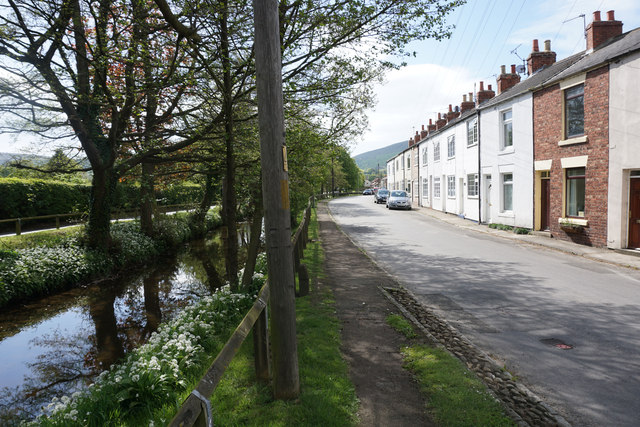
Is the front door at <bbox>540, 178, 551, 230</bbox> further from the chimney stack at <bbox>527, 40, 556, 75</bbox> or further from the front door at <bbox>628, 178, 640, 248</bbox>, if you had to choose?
the chimney stack at <bbox>527, 40, 556, 75</bbox>

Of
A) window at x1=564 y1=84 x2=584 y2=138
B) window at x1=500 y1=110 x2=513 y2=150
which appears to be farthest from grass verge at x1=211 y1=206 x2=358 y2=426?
window at x1=500 y1=110 x2=513 y2=150

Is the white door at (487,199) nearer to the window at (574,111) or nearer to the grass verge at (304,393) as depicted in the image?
the window at (574,111)

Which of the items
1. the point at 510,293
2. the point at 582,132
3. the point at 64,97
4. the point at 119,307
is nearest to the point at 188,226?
the point at 119,307

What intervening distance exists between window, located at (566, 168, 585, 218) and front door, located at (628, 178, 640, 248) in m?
2.07

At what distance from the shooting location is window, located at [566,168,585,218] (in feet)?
47.6

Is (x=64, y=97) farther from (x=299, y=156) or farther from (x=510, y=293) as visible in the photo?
(x=510, y=293)

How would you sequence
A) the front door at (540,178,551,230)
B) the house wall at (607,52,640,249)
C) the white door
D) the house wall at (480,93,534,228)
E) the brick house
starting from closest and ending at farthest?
the house wall at (607,52,640,249), the brick house, the front door at (540,178,551,230), the house wall at (480,93,534,228), the white door

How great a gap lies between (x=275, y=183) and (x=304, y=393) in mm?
2161

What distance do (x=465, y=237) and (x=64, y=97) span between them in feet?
50.2

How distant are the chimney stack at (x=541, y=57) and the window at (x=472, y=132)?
3.96 m

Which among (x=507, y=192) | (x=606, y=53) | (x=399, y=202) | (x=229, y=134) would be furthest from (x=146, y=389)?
(x=399, y=202)

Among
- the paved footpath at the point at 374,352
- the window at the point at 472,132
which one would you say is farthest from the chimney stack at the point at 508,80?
the paved footpath at the point at 374,352

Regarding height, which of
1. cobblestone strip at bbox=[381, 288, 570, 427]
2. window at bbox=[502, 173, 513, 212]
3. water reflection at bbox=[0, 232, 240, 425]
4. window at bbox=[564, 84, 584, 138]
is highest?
window at bbox=[564, 84, 584, 138]

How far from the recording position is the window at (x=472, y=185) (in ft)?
76.6
